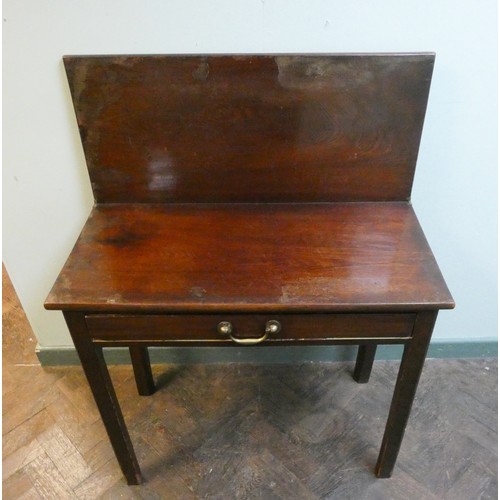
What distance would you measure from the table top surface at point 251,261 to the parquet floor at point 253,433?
671mm

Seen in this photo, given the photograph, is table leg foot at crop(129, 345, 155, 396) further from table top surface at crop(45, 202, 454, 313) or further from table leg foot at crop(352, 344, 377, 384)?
table leg foot at crop(352, 344, 377, 384)

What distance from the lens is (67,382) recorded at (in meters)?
1.65

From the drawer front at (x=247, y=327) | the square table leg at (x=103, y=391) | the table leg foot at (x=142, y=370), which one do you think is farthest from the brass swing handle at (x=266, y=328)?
the table leg foot at (x=142, y=370)

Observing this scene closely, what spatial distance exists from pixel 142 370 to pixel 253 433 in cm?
40

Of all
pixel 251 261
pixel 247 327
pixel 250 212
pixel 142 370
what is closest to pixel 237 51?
pixel 250 212

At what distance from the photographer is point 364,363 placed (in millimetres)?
1563

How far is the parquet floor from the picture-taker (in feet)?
4.46

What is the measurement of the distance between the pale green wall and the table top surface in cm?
18

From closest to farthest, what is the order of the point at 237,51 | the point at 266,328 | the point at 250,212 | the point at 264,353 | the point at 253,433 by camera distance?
the point at 266,328, the point at 237,51, the point at 250,212, the point at 253,433, the point at 264,353

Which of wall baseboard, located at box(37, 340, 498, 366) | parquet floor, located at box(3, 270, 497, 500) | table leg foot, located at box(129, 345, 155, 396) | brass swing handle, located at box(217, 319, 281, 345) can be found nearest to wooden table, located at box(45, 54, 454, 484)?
brass swing handle, located at box(217, 319, 281, 345)

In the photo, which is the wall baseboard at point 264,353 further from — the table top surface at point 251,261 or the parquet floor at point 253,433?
the table top surface at point 251,261

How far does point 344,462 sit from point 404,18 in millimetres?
1184

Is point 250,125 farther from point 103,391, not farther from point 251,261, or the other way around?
point 103,391

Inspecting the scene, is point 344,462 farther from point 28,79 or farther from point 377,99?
point 28,79
